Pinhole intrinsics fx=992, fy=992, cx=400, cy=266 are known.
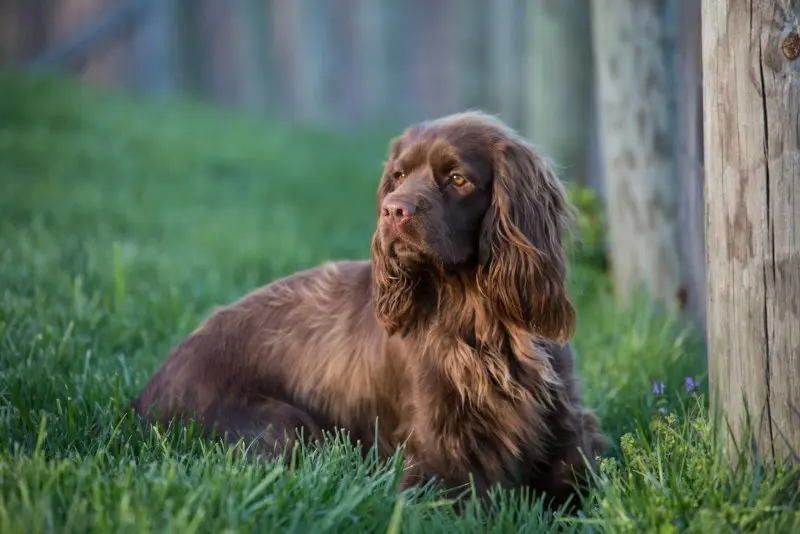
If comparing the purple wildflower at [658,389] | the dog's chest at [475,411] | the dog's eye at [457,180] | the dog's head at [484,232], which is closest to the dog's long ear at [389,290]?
the dog's head at [484,232]

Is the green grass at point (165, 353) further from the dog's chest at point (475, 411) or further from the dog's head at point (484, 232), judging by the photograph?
the dog's head at point (484, 232)

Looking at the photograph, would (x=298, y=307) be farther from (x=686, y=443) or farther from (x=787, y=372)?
(x=787, y=372)

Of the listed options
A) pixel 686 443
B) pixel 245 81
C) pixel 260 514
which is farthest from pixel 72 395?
pixel 245 81

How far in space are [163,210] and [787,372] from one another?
7428 millimetres

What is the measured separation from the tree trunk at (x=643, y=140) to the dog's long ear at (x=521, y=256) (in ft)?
7.08

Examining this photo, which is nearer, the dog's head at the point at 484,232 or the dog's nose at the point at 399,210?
the dog's nose at the point at 399,210

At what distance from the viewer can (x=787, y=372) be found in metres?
2.82

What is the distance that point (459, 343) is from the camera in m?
3.48

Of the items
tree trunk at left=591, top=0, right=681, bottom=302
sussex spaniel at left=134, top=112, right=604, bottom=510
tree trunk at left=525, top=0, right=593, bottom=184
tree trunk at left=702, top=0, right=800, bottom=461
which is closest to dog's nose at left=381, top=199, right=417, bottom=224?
sussex spaniel at left=134, top=112, right=604, bottom=510

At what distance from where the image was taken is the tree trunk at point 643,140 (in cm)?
550

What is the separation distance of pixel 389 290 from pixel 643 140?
8.76 ft

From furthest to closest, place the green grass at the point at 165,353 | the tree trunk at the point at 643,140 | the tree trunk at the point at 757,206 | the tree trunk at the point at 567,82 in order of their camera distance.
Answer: the tree trunk at the point at 567,82 → the tree trunk at the point at 643,140 → the tree trunk at the point at 757,206 → the green grass at the point at 165,353

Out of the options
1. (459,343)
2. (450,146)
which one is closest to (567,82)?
(450,146)

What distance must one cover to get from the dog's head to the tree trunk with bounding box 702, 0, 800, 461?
67 cm
